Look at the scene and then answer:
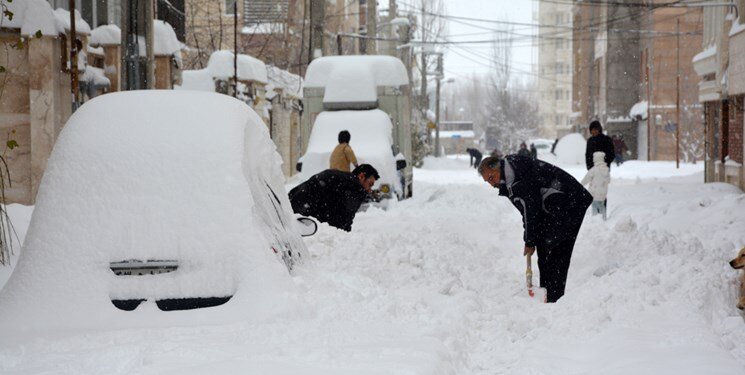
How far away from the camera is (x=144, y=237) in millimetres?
4836

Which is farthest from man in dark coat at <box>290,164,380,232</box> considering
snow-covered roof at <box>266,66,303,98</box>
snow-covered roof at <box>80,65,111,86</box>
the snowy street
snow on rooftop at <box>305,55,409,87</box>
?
snow-covered roof at <box>266,66,303,98</box>

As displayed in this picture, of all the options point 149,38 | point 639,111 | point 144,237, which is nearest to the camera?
point 144,237

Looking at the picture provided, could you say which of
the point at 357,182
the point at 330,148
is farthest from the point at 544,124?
the point at 357,182

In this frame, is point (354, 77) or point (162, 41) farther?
point (354, 77)

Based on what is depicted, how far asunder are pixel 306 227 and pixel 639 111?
156ft

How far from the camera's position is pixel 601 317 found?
6.39 m

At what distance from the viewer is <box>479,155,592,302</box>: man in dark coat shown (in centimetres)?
803

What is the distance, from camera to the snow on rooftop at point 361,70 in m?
19.0

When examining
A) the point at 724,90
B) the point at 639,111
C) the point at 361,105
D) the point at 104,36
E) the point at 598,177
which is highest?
the point at 104,36

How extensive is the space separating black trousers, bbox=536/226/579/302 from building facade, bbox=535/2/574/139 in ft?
365

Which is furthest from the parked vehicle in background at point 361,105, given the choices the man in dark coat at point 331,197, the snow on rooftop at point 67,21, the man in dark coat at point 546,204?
the man in dark coat at point 546,204

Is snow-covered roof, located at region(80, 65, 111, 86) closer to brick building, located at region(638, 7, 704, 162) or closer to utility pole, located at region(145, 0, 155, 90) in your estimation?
utility pole, located at region(145, 0, 155, 90)

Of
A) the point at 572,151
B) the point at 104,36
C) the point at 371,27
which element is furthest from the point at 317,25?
the point at 572,151

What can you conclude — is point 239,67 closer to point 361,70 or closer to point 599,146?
point 361,70
